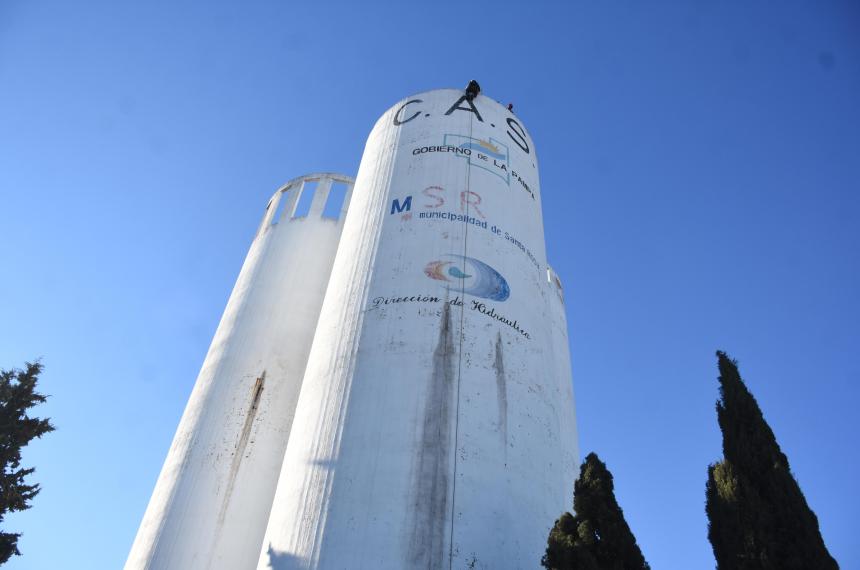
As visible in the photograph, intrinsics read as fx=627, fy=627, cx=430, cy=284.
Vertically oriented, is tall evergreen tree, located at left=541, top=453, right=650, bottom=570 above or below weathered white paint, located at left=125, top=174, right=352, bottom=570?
below

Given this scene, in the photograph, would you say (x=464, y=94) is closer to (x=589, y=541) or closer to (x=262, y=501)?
(x=262, y=501)

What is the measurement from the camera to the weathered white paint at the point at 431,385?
12.0 meters

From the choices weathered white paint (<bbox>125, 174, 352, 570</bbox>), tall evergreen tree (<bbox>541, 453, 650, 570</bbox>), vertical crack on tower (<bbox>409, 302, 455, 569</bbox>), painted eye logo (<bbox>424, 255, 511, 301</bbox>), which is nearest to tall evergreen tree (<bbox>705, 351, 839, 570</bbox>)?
tall evergreen tree (<bbox>541, 453, 650, 570</bbox>)

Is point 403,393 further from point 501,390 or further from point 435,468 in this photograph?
point 501,390

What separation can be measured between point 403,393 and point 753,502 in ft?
22.8

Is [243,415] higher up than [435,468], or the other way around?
[243,415]

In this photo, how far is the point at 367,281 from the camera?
1636cm

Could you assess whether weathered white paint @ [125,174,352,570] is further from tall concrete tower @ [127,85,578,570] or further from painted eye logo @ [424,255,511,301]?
painted eye logo @ [424,255,511,301]

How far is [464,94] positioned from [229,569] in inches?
643

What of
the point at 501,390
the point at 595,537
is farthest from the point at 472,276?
the point at 595,537

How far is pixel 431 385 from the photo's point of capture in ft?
45.3

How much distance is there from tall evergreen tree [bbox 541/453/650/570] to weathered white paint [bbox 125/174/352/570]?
10.3 meters

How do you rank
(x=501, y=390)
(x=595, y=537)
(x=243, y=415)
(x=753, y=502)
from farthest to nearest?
1. (x=243, y=415)
2. (x=501, y=390)
3. (x=753, y=502)
4. (x=595, y=537)

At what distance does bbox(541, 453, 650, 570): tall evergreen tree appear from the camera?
9727 mm
